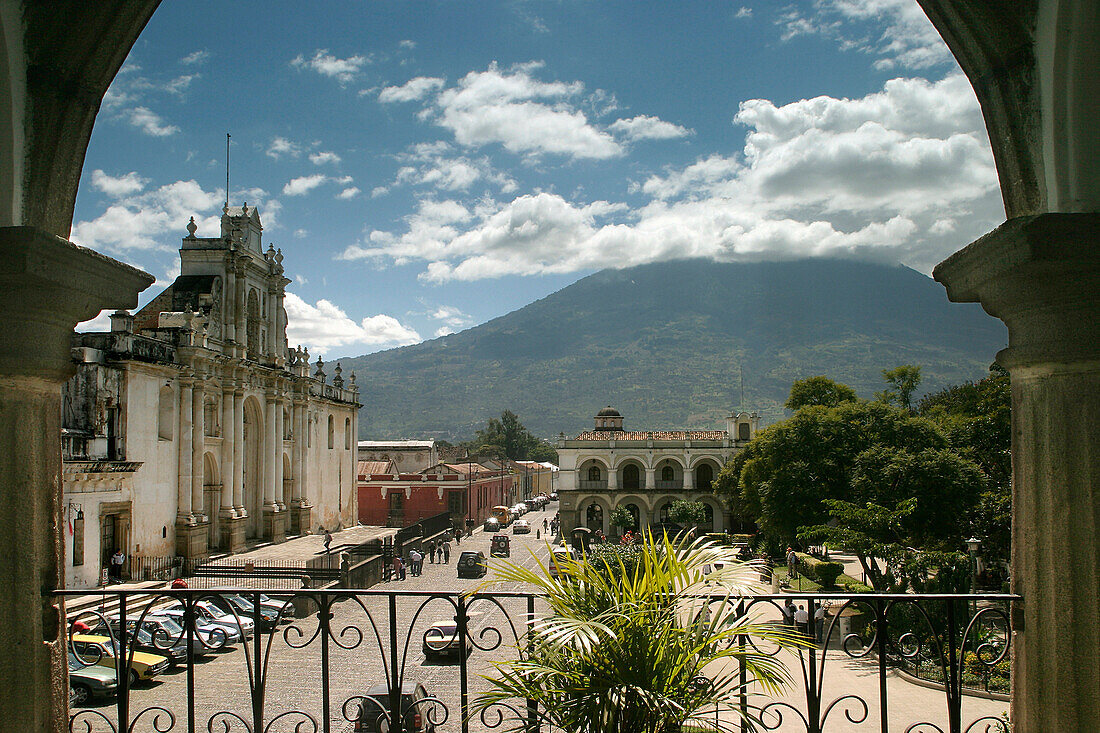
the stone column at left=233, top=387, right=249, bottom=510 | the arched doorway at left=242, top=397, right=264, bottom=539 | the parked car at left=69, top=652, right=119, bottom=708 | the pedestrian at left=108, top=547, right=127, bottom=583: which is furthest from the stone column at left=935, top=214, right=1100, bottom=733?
the arched doorway at left=242, top=397, right=264, bottom=539

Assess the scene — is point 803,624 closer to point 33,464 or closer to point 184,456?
point 33,464

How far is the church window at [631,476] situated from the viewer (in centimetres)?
4512

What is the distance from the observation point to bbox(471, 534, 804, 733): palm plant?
9.08 feet

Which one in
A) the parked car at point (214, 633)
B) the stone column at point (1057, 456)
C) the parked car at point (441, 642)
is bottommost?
the parked car at point (214, 633)

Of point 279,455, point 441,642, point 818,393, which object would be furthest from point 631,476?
point 441,642

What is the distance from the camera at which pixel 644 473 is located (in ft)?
148

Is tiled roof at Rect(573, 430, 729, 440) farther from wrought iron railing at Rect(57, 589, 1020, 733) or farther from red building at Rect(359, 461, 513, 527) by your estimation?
wrought iron railing at Rect(57, 589, 1020, 733)

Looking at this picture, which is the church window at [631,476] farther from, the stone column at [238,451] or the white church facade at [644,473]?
the stone column at [238,451]

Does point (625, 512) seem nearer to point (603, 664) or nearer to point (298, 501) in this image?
point (298, 501)

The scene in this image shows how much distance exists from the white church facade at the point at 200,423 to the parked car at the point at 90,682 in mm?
8131

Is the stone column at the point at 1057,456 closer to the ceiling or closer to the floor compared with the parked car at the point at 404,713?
closer to the ceiling

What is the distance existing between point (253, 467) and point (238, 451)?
271 centimetres

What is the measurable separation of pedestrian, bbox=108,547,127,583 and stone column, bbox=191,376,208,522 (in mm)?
3540

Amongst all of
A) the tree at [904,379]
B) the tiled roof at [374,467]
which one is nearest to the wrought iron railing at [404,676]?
the tree at [904,379]
